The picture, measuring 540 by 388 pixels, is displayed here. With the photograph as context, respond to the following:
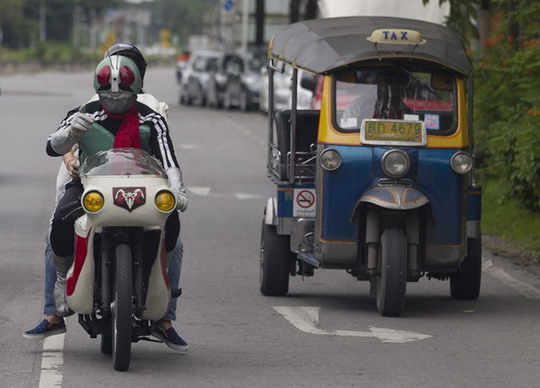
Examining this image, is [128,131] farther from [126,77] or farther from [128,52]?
[128,52]

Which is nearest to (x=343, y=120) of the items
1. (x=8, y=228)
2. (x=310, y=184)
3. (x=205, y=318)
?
(x=310, y=184)

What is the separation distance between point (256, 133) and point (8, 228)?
1803cm

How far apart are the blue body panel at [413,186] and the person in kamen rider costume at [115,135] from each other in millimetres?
2471

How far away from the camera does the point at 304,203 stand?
11.3m

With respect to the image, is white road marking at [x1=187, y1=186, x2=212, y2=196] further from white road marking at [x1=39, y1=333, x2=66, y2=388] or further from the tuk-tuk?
white road marking at [x1=39, y1=333, x2=66, y2=388]

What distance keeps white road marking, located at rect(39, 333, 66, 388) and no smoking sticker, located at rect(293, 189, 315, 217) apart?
7.87 ft

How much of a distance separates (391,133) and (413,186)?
0.39 m

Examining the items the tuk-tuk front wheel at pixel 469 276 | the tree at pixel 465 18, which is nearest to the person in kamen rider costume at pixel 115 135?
the tuk-tuk front wheel at pixel 469 276

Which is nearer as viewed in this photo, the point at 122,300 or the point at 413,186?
the point at 122,300

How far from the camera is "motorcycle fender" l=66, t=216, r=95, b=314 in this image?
26.6 feet

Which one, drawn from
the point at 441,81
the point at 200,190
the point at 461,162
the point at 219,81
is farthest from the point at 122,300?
the point at 219,81

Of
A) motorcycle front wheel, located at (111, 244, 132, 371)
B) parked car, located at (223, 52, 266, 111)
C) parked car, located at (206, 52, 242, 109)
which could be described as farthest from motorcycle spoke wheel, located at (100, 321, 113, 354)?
parked car, located at (206, 52, 242, 109)

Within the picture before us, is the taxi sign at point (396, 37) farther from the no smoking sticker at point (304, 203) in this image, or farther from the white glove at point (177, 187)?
the white glove at point (177, 187)

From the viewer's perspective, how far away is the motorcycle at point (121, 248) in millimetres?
7910
